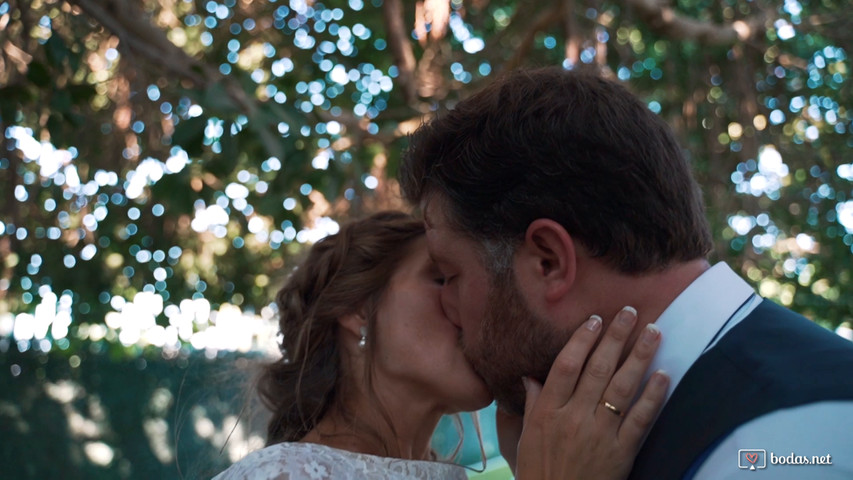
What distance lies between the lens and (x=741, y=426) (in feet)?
4.16

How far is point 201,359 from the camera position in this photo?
5930 millimetres

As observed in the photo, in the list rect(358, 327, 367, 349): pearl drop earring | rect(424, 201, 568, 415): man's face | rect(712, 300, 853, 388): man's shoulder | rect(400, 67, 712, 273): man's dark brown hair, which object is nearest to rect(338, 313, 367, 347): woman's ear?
rect(358, 327, 367, 349): pearl drop earring

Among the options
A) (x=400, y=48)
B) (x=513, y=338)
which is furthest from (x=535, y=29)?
(x=513, y=338)

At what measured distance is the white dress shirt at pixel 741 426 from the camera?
46.9 inches

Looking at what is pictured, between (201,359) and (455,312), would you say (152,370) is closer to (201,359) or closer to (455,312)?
(201,359)

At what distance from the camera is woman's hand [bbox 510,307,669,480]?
4.82ft

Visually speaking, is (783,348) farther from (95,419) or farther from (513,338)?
(95,419)

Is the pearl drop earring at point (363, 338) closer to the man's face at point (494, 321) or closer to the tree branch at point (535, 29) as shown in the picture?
the man's face at point (494, 321)

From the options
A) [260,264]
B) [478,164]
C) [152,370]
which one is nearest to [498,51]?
[260,264]

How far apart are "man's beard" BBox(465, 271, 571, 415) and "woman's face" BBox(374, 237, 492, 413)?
0.42 m

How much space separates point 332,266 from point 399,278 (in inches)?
9.7

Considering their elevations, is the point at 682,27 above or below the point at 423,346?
above

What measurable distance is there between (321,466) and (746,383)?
1.10m

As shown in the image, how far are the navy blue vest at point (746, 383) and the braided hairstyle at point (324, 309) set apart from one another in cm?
114
